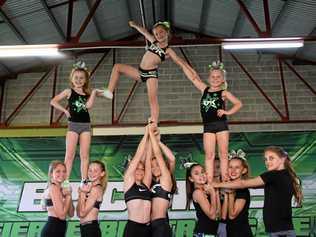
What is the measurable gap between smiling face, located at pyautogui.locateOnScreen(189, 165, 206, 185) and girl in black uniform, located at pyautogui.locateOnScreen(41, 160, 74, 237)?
137 cm

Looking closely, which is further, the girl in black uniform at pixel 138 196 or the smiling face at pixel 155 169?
the smiling face at pixel 155 169

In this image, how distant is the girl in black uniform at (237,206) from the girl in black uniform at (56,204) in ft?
5.60

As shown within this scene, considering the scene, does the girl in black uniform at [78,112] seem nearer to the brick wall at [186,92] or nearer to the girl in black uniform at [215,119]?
the girl in black uniform at [215,119]

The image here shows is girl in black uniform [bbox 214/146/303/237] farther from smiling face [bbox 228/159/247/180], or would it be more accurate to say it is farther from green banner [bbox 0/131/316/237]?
green banner [bbox 0/131/316/237]

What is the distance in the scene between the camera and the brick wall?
1453 cm

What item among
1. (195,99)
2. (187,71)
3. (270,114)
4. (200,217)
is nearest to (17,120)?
(195,99)

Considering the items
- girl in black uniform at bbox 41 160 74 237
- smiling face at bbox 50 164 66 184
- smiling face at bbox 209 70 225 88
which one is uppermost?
smiling face at bbox 209 70 225 88

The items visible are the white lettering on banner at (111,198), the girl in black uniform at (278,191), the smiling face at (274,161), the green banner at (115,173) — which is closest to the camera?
the girl in black uniform at (278,191)

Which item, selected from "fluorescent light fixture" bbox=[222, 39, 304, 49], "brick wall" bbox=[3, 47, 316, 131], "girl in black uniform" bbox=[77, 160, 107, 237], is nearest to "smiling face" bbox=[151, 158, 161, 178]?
"girl in black uniform" bbox=[77, 160, 107, 237]

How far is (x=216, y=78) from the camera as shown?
5770 mm

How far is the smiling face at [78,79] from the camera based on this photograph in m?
6.14

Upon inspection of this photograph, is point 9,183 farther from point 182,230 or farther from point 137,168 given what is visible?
point 137,168

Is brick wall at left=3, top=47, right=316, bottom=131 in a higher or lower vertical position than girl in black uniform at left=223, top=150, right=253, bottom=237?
higher

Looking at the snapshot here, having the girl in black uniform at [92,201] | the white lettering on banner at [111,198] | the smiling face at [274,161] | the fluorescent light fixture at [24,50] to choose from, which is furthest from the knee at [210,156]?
the white lettering on banner at [111,198]
